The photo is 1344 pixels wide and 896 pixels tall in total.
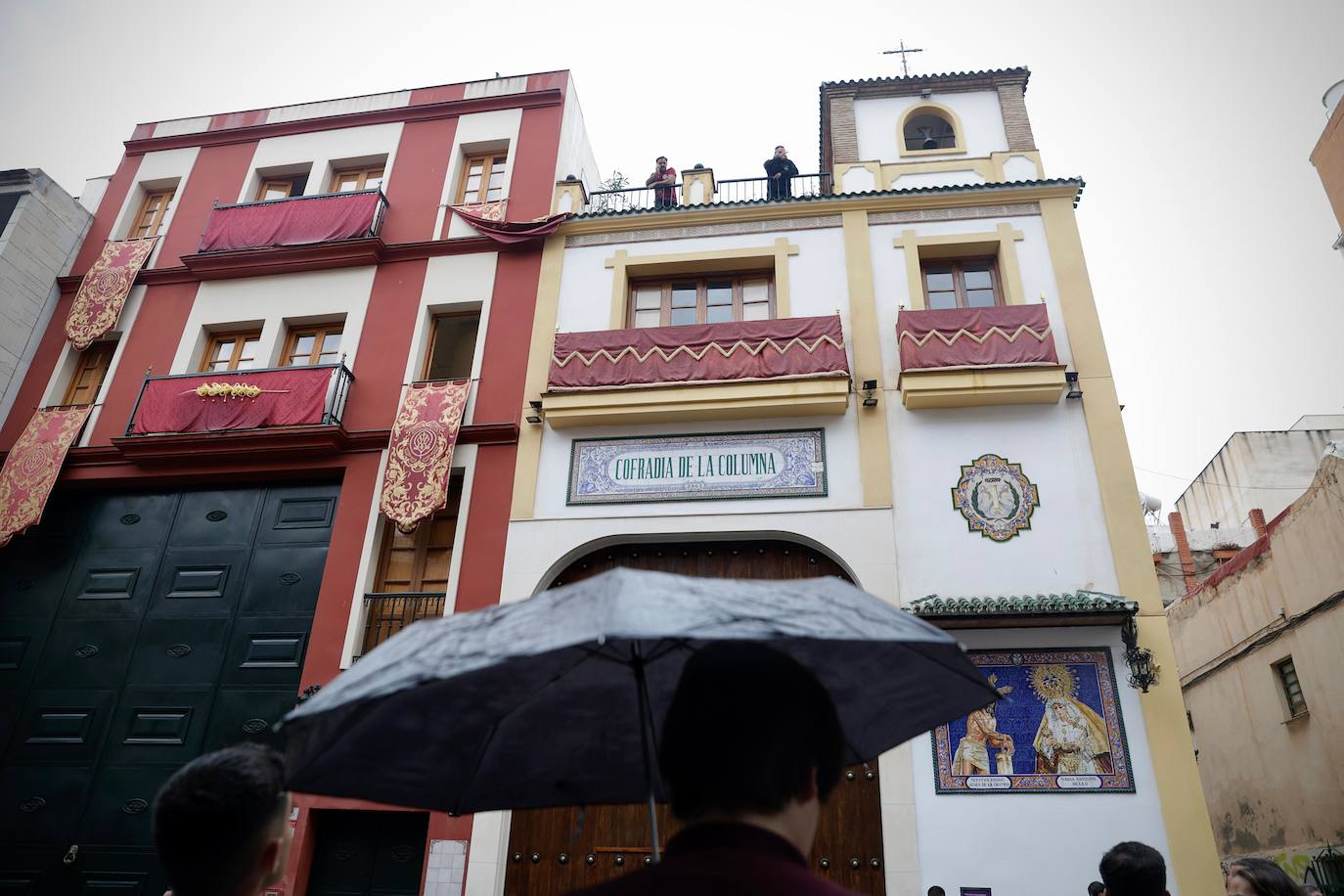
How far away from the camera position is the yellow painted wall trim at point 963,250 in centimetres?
1077

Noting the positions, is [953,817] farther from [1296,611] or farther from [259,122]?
[259,122]

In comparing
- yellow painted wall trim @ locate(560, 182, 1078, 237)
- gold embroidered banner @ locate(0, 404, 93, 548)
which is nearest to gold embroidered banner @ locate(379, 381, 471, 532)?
yellow painted wall trim @ locate(560, 182, 1078, 237)

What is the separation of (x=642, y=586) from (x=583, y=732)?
1.24 m

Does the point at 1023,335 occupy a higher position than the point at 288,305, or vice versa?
the point at 288,305

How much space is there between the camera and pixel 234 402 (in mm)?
11336

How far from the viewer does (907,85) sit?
1280cm

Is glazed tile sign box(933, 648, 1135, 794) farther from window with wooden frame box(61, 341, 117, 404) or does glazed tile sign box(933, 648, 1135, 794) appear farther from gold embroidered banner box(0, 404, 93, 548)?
window with wooden frame box(61, 341, 117, 404)

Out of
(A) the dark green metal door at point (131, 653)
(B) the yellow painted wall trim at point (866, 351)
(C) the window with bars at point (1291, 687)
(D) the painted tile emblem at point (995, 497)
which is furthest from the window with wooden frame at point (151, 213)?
(C) the window with bars at point (1291, 687)

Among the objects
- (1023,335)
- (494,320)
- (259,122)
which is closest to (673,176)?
(494,320)

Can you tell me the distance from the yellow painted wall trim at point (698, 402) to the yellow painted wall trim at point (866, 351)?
0.42 m

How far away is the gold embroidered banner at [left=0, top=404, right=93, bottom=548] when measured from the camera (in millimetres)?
11219

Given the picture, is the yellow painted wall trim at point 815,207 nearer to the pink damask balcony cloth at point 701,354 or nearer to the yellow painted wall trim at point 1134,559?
the yellow painted wall trim at point 1134,559

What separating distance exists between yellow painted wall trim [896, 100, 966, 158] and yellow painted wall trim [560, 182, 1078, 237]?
115 cm

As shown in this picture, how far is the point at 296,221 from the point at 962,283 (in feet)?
31.4
